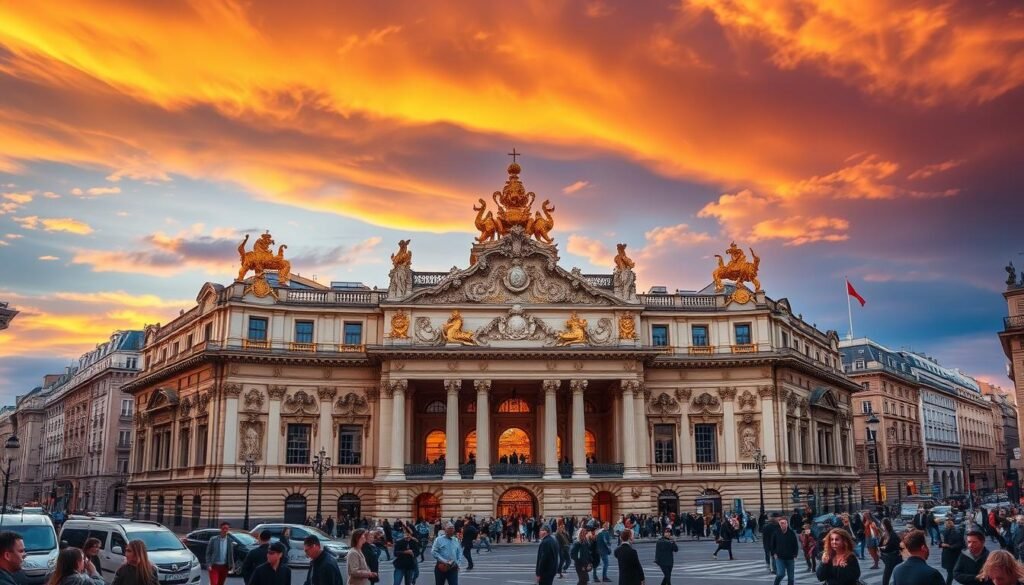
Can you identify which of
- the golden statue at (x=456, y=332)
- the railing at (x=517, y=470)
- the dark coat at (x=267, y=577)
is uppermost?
the golden statue at (x=456, y=332)

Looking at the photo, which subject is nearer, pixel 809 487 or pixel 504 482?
pixel 504 482

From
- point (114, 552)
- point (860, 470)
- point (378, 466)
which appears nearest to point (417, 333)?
point (378, 466)

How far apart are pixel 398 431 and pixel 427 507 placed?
536 centimetres

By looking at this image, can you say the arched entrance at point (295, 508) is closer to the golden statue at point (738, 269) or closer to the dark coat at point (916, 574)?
the golden statue at point (738, 269)

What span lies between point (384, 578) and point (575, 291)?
3427cm

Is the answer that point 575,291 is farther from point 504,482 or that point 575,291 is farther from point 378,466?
point 378,466

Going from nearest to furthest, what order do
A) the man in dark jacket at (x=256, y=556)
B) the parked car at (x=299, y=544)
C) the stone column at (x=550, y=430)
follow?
the man in dark jacket at (x=256, y=556)
the parked car at (x=299, y=544)
the stone column at (x=550, y=430)

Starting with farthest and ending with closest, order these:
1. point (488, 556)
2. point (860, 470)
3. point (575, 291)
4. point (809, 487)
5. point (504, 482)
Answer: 1. point (860, 470)
2. point (809, 487)
3. point (575, 291)
4. point (504, 482)
5. point (488, 556)

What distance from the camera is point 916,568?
10.7 meters

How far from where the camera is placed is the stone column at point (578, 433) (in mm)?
60406

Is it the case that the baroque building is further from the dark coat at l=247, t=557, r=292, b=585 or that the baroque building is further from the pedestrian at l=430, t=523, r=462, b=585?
the dark coat at l=247, t=557, r=292, b=585

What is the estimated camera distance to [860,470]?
10156cm

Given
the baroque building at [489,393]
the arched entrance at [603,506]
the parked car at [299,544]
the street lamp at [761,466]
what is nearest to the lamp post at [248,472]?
the baroque building at [489,393]

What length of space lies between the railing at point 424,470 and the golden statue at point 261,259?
670 inches
